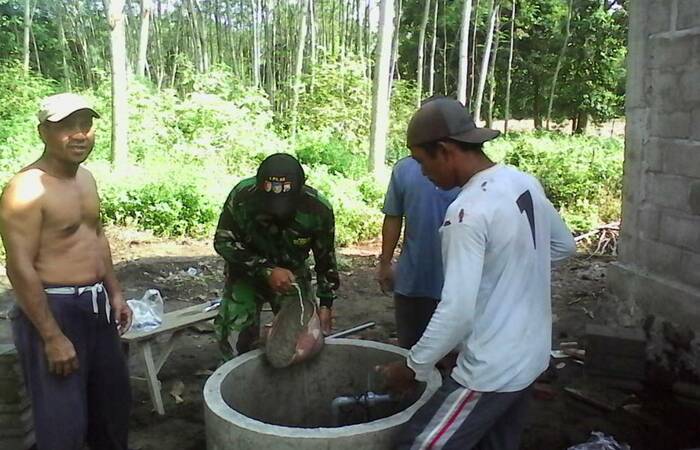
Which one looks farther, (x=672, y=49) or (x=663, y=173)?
(x=663, y=173)

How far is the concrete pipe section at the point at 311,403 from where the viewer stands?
2279 mm

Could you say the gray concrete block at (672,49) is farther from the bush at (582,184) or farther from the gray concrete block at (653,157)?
the bush at (582,184)

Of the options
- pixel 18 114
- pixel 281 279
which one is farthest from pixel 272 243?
pixel 18 114

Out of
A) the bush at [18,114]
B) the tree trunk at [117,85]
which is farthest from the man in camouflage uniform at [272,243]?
the tree trunk at [117,85]

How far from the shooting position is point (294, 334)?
303 cm

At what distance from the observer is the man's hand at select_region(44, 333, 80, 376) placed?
2.59m

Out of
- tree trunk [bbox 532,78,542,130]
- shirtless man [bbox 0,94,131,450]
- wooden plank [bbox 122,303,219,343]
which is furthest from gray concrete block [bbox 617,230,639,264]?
tree trunk [bbox 532,78,542,130]

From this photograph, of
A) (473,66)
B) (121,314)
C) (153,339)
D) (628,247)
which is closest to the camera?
(121,314)

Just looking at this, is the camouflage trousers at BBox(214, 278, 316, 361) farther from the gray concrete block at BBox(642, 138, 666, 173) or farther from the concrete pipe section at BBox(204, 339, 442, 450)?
the gray concrete block at BBox(642, 138, 666, 173)

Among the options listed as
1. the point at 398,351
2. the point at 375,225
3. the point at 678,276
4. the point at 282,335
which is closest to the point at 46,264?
the point at 282,335

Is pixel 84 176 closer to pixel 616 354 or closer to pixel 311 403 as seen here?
pixel 311 403

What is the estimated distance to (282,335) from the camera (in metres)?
Result: 3.02

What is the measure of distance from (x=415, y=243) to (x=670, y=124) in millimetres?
2065

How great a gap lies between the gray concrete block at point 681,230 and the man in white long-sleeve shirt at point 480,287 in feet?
8.10
